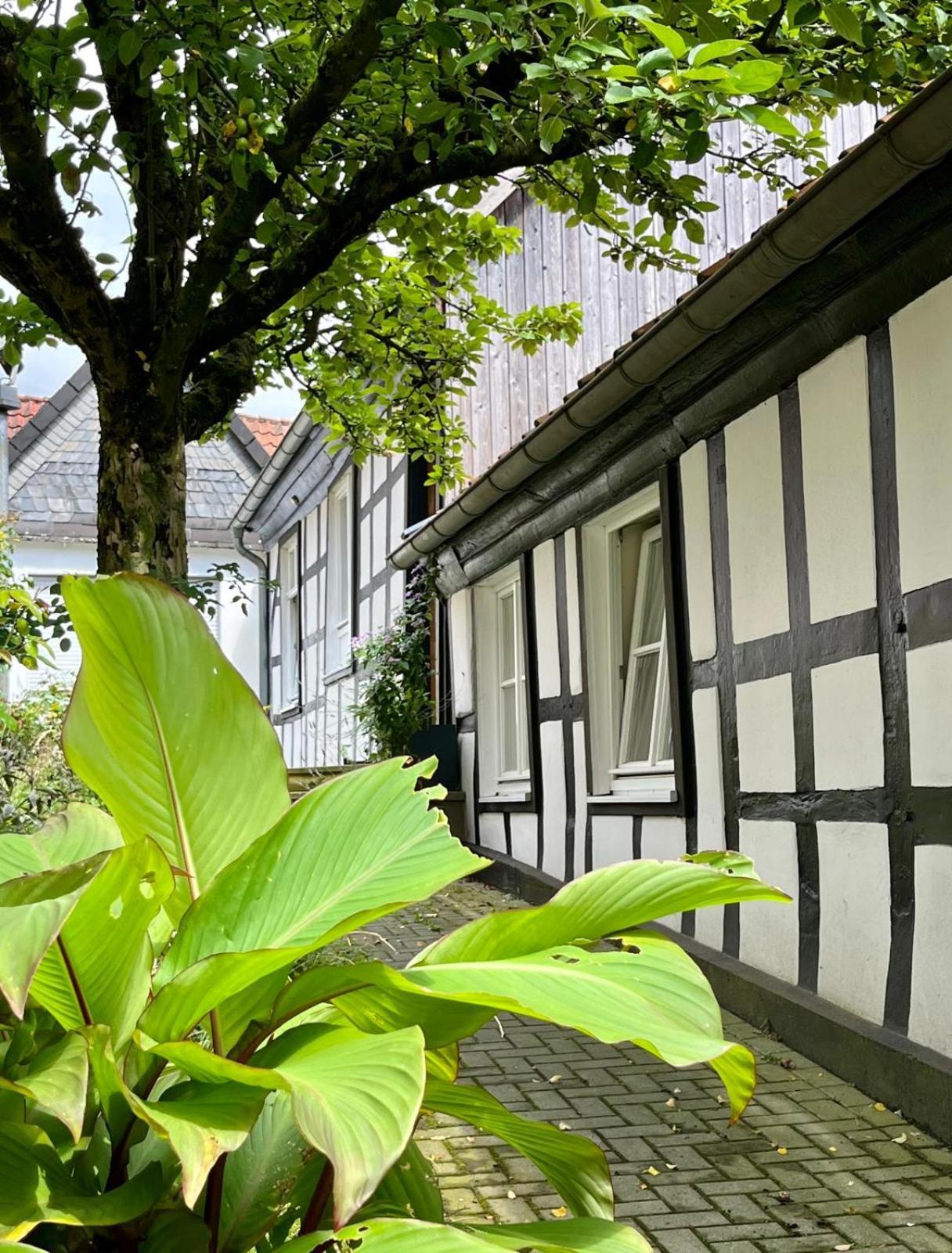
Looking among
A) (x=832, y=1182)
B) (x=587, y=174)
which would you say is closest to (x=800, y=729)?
(x=832, y=1182)

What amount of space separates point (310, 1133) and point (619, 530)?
5977mm

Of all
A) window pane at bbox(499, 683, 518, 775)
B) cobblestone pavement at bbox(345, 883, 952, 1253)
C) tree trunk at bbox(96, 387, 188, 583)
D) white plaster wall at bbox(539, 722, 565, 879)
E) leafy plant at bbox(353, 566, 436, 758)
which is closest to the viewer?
cobblestone pavement at bbox(345, 883, 952, 1253)

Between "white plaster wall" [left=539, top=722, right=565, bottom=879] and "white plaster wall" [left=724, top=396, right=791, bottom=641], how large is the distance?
2429 mm

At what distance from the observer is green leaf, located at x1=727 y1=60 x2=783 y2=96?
2850 millimetres

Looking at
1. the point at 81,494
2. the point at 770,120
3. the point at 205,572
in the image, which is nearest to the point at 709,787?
the point at 770,120

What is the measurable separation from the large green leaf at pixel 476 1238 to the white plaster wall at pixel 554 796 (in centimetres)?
606

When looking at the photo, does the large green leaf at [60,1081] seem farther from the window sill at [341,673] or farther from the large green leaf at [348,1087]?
the window sill at [341,673]

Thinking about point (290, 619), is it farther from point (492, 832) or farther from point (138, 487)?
point (138, 487)

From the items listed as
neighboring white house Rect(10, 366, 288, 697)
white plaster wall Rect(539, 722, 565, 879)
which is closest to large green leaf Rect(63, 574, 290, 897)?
white plaster wall Rect(539, 722, 565, 879)

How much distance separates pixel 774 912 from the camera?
15.7 feet

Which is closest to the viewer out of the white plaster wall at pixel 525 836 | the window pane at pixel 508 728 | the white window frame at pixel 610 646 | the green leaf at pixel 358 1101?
the green leaf at pixel 358 1101

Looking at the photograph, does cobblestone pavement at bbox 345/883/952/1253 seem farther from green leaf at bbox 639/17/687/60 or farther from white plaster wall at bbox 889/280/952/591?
green leaf at bbox 639/17/687/60

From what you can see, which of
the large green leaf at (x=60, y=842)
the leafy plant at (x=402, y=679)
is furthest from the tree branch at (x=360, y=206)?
the leafy plant at (x=402, y=679)

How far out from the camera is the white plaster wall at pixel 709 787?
530 centimetres
